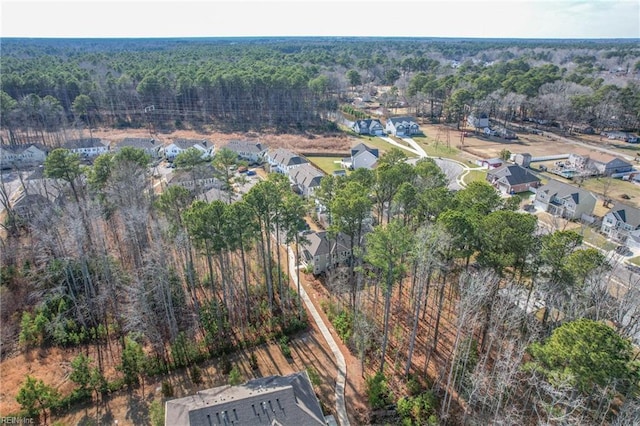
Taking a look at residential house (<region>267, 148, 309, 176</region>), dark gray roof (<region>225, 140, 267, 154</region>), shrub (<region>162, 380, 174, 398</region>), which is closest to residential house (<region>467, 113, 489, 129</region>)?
residential house (<region>267, 148, 309, 176</region>)

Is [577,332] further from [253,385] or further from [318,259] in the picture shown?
[318,259]

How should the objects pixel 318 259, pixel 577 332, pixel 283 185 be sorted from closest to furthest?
Answer: pixel 577 332 < pixel 283 185 < pixel 318 259

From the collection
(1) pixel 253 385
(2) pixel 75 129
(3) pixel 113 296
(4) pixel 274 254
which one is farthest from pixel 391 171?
(2) pixel 75 129

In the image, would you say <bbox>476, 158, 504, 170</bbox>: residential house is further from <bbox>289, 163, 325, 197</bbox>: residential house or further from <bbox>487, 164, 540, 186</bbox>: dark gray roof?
<bbox>289, 163, 325, 197</bbox>: residential house

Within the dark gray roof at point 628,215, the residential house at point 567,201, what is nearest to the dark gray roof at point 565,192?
the residential house at point 567,201

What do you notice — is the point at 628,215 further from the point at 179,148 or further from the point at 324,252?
the point at 179,148

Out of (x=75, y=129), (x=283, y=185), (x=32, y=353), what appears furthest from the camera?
(x=75, y=129)

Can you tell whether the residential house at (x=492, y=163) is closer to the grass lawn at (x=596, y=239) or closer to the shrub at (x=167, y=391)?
the grass lawn at (x=596, y=239)
